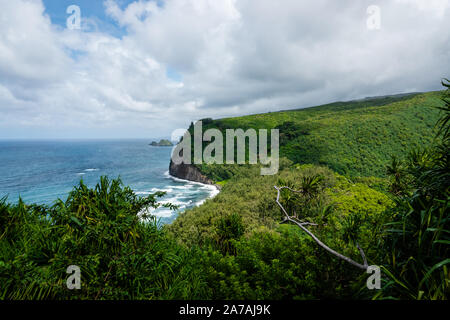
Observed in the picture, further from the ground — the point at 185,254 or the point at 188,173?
the point at 185,254

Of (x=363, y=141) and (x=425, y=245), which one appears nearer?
(x=425, y=245)

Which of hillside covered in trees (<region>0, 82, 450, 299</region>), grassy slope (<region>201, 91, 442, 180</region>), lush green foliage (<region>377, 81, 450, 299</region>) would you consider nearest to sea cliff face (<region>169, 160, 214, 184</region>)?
grassy slope (<region>201, 91, 442, 180</region>)

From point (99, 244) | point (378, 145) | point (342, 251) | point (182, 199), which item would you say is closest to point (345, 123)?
point (378, 145)

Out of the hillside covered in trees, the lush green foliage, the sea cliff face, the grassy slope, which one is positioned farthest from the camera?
the sea cliff face

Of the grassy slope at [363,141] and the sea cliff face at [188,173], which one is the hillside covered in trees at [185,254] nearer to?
the grassy slope at [363,141]

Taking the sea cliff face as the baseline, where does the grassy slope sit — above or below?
above

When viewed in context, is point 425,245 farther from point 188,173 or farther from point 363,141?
point 188,173

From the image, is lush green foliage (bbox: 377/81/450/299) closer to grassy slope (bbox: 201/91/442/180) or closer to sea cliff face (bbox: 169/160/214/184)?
grassy slope (bbox: 201/91/442/180)

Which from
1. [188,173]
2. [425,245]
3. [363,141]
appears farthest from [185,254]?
[363,141]

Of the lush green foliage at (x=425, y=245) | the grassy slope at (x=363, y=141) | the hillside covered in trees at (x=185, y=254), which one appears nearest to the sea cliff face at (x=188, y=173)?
the grassy slope at (x=363, y=141)
